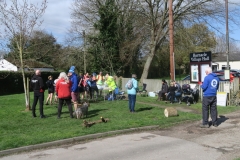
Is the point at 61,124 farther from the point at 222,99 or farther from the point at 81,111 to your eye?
the point at 222,99

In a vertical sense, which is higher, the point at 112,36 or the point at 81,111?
the point at 112,36

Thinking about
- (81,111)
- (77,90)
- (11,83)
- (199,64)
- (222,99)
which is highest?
(199,64)

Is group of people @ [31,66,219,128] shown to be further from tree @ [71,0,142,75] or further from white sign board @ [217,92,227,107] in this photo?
tree @ [71,0,142,75]

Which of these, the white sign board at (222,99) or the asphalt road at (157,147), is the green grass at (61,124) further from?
the white sign board at (222,99)

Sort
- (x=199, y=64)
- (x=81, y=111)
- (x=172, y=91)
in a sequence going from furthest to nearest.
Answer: (x=172, y=91), (x=199, y=64), (x=81, y=111)

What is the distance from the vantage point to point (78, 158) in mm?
6426

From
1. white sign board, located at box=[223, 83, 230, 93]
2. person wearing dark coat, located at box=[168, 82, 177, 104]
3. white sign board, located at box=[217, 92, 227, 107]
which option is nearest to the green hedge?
person wearing dark coat, located at box=[168, 82, 177, 104]

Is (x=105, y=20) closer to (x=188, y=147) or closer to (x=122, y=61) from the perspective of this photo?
(x=122, y=61)

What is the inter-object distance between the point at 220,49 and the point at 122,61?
41.1 meters

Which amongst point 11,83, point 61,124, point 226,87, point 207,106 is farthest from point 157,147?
point 11,83

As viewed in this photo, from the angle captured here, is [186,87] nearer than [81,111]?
No

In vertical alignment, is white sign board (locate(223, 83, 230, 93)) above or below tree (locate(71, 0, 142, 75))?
below

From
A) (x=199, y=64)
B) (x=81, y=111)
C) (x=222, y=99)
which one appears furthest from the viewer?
(x=199, y=64)

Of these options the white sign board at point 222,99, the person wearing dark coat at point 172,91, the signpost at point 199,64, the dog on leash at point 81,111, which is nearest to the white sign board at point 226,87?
the white sign board at point 222,99
